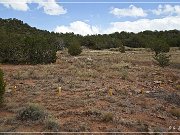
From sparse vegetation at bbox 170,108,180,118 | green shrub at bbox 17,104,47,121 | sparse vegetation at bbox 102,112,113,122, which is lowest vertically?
sparse vegetation at bbox 170,108,180,118

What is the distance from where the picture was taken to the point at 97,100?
1393 cm

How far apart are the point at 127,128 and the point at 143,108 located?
2.44 meters

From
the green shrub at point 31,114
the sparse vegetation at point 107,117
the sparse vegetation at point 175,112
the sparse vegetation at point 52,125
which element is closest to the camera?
the sparse vegetation at point 52,125

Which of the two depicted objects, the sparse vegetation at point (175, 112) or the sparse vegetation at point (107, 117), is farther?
the sparse vegetation at point (175, 112)

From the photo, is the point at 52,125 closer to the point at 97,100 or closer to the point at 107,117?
the point at 107,117

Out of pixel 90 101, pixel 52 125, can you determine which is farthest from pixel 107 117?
pixel 90 101

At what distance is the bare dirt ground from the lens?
10.9 meters

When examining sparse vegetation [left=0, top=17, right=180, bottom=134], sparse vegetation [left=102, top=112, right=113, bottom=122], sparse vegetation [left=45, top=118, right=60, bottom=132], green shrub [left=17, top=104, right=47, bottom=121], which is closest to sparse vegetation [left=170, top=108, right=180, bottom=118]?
sparse vegetation [left=0, top=17, right=180, bottom=134]

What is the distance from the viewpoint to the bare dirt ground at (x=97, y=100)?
10.9 metres

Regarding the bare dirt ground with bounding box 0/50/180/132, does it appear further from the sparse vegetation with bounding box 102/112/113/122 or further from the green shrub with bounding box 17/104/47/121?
the green shrub with bounding box 17/104/47/121

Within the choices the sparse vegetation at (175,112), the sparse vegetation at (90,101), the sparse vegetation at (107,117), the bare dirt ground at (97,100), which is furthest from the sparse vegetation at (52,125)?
the sparse vegetation at (175,112)

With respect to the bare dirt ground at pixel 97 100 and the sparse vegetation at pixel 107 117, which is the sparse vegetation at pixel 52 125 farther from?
the sparse vegetation at pixel 107 117

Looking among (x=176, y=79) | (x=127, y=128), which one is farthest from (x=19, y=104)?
(x=176, y=79)

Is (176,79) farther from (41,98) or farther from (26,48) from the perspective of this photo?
(26,48)
